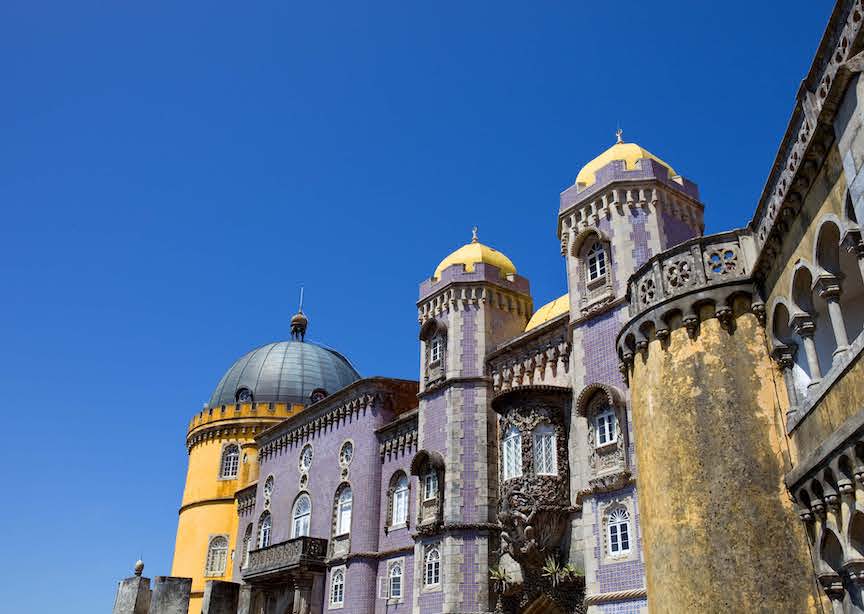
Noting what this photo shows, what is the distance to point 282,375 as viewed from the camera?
51.9 metres

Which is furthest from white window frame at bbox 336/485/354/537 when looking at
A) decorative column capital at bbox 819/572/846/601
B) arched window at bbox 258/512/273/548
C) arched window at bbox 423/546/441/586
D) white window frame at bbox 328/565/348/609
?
decorative column capital at bbox 819/572/846/601

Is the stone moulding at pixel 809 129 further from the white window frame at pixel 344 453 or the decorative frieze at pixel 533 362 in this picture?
the white window frame at pixel 344 453

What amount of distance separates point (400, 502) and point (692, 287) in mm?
19199

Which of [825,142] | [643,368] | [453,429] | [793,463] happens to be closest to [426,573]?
[453,429]

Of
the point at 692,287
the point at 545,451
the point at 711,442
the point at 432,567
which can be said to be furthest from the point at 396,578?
the point at 692,287

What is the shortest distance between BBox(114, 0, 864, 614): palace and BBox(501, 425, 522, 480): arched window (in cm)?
9

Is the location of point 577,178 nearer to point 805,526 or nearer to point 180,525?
point 805,526

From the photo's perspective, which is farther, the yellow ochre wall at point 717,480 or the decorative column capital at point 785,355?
the decorative column capital at point 785,355

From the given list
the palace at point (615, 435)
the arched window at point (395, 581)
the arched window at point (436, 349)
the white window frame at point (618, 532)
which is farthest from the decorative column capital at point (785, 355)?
the arched window at point (395, 581)

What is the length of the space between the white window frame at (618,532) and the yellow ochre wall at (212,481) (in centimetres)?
3104

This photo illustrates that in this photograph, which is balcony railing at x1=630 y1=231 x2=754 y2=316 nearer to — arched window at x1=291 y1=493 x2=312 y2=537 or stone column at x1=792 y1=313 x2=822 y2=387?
stone column at x1=792 y1=313 x2=822 y2=387

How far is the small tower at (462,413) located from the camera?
83.6 ft

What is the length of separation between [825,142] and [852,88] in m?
1.16

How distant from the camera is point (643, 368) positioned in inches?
612
